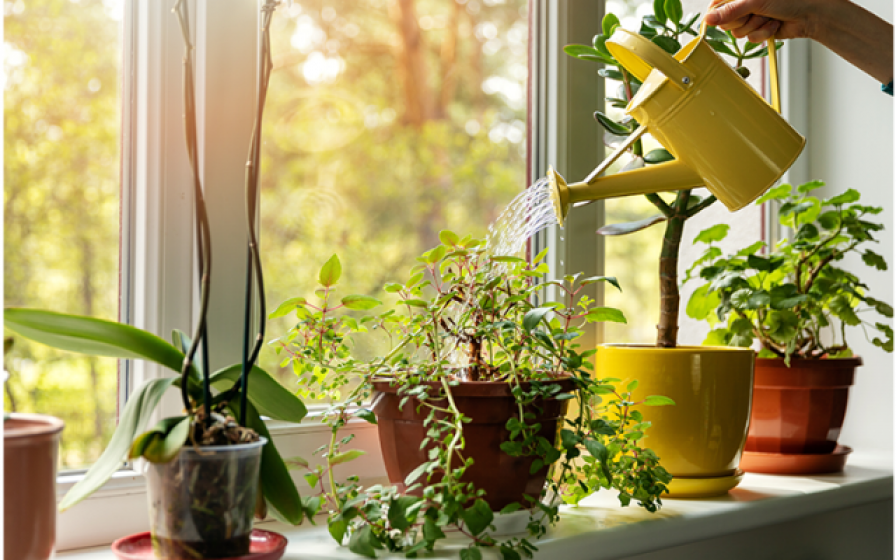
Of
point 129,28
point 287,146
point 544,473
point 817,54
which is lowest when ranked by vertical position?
point 544,473

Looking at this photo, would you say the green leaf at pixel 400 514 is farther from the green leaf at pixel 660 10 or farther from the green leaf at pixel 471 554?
the green leaf at pixel 660 10

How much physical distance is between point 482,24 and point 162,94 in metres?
0.55

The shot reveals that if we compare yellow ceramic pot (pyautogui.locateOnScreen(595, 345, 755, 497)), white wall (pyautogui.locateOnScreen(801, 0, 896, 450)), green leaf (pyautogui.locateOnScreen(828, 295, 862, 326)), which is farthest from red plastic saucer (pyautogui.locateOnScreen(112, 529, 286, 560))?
white wall (pyautogui.locateOnScreen(801, 0, 896, 450))

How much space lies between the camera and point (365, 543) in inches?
29.3

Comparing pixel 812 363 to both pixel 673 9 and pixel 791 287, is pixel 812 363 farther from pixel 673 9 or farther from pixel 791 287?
pixel 673 9

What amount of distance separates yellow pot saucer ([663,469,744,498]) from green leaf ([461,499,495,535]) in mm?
426

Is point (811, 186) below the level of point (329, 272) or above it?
above

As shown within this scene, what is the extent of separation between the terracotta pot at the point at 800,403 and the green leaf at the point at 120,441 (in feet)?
3.28

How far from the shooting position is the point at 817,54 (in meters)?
1.66

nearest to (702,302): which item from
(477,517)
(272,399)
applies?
(477,517)

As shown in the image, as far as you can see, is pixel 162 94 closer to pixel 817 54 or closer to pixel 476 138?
pixel 476 138

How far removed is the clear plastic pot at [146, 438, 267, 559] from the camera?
62cm

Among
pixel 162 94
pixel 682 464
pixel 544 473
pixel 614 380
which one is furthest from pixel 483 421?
pixel 162 94

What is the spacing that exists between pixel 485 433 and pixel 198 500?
1.03 ft
